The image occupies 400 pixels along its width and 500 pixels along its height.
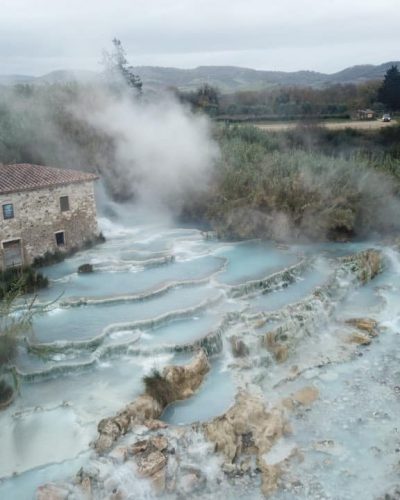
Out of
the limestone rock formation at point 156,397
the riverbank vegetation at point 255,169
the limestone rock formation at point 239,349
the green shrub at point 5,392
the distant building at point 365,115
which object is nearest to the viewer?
the limestone rock formation at point 156,397

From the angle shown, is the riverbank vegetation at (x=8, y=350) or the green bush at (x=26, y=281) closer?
the riverbank vegetation at (x=8, y=350)

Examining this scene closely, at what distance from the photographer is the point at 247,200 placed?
2112 centimetres

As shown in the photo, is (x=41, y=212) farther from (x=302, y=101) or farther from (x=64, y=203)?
(x=302, y=101)

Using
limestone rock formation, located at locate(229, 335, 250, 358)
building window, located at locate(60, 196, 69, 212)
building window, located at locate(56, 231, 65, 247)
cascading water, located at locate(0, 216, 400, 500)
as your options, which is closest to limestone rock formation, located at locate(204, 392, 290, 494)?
cascading water, located at locate(0, 216, 400, 500)

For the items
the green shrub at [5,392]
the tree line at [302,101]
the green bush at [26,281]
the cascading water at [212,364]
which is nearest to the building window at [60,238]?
the cascading water at [212,364]

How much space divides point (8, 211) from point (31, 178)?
1.44 metres

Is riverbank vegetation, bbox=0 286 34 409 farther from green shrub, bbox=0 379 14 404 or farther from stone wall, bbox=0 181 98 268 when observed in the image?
stone wall, bbox=0 181 98 268

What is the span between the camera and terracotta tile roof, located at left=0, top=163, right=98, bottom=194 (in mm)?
16609

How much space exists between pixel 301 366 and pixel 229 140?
16539 millimetres

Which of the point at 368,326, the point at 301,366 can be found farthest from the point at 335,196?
the point at 301,366

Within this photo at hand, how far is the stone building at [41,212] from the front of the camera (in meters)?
16.5

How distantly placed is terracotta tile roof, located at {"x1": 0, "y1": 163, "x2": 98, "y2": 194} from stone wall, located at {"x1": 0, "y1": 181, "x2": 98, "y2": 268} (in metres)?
0.17

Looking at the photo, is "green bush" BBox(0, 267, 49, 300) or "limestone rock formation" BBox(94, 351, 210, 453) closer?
"limestone rock formation" BBox(94, 351, 210, 453)

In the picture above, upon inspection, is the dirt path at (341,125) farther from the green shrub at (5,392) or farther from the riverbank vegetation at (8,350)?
the green shrub at (5,392)
